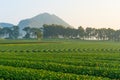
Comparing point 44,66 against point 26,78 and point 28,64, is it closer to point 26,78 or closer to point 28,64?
point 28,64

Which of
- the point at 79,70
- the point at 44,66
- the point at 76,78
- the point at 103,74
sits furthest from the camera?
the point at 44,66

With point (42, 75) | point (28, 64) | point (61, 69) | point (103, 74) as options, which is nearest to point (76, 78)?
point (42, 75)

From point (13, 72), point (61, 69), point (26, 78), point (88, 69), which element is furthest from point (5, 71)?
point (88, 69)

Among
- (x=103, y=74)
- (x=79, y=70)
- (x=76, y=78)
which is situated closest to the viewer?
A: (x=76, y=78)

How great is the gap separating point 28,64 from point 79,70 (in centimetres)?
763

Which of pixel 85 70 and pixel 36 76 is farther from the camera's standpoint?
pixel 85 70

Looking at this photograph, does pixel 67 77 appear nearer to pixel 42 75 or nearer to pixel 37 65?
pixel 42 75

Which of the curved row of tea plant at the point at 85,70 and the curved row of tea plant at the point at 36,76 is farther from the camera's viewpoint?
the curved row of tea plant at the point at 85,70

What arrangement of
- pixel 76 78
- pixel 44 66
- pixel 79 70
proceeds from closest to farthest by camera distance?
pixel 76 78
pixel 79 70
pixel 44 66

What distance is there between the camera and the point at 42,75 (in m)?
26.0

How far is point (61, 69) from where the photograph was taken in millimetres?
32156

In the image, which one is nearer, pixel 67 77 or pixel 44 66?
pixel 67 77

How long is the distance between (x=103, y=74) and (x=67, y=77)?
5567mm

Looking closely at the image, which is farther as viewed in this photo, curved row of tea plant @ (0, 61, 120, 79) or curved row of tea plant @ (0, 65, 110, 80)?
curved row of tea plant @ (0, 61, 120, 79)
